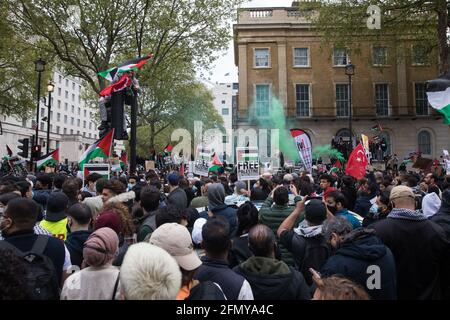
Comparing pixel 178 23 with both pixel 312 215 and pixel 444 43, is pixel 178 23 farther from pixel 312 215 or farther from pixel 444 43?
pixel 312 215

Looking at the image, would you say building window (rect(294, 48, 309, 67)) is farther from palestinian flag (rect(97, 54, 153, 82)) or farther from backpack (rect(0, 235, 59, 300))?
backpack (rect(0, 235, 59, 300))

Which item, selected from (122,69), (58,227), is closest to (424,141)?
(122,69)

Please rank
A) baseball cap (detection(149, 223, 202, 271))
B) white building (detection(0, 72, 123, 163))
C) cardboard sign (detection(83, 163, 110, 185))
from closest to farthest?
baseball cap (detection(149, 223, 202, 271)) → cardboard sign (detection(83, 163, 110, 185)) → white building (detection(0, 72, 123, 163))

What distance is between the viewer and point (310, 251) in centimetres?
370

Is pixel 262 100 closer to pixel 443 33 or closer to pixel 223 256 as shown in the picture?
pixel 443 33

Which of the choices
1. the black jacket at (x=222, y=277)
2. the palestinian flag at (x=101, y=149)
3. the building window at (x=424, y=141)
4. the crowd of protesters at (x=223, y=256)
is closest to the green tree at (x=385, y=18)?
the building window at (x=424, y=141)

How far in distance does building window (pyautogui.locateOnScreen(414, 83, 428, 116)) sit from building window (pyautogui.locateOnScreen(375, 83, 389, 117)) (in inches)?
98.1

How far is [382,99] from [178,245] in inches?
1348

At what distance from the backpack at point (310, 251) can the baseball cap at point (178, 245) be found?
4.73 ft

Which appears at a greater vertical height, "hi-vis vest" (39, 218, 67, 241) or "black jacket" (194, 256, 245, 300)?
"hi-vis vest" (39, 218, 67, 241)

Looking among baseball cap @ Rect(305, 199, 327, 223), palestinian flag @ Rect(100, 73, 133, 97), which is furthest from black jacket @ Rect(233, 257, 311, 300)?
palestinian flag @ Rect(100, 73, 133, 97)

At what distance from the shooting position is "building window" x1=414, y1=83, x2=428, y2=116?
32.6m

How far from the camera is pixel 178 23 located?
18828mm

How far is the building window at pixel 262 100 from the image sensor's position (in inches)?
1286
